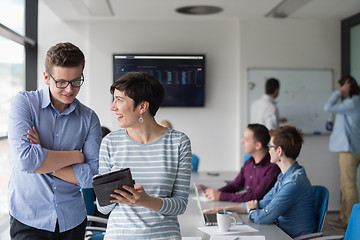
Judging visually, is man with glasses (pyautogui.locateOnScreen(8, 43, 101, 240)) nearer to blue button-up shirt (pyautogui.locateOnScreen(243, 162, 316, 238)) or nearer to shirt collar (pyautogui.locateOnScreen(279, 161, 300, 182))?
blue button-up shirt (pyautogui.locateOnScreen(243, 162, 316, 238))

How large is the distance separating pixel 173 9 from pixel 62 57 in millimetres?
3496

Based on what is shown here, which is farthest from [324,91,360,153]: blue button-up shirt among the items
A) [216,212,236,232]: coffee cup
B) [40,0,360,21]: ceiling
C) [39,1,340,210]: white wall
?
[216,212,236,232]: coffee cup

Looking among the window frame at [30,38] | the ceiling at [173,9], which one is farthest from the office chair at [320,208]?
the ceiling at [173,9]

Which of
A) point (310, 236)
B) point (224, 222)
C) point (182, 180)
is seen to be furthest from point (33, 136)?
point (310, 236)

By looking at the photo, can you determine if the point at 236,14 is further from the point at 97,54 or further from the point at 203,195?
the point at 203,195

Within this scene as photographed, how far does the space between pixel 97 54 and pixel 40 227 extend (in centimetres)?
394

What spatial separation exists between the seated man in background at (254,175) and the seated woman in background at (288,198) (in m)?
0.22

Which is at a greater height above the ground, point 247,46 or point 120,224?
point 247,46

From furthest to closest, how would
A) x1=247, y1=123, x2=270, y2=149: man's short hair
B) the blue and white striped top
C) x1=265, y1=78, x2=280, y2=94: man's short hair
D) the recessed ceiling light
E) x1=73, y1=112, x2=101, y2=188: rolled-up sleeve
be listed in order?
x1=265, y1=78, x2=280, y2=94: man's short hair → the recessed ceiling light → x1=247, y1=123, x2=270, y2=149: man's short hair → x1=73, y1=112, x2=101, y2=188: rolled-up sleeve → the blue and white striped top

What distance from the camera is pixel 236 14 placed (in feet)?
16.6

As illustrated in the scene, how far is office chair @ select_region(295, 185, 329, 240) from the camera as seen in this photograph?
2.27 meters

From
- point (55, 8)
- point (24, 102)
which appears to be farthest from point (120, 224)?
point (55, 8)

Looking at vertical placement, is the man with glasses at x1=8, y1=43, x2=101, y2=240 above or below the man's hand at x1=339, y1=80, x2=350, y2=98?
below

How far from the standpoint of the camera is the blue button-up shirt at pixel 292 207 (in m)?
2.24
